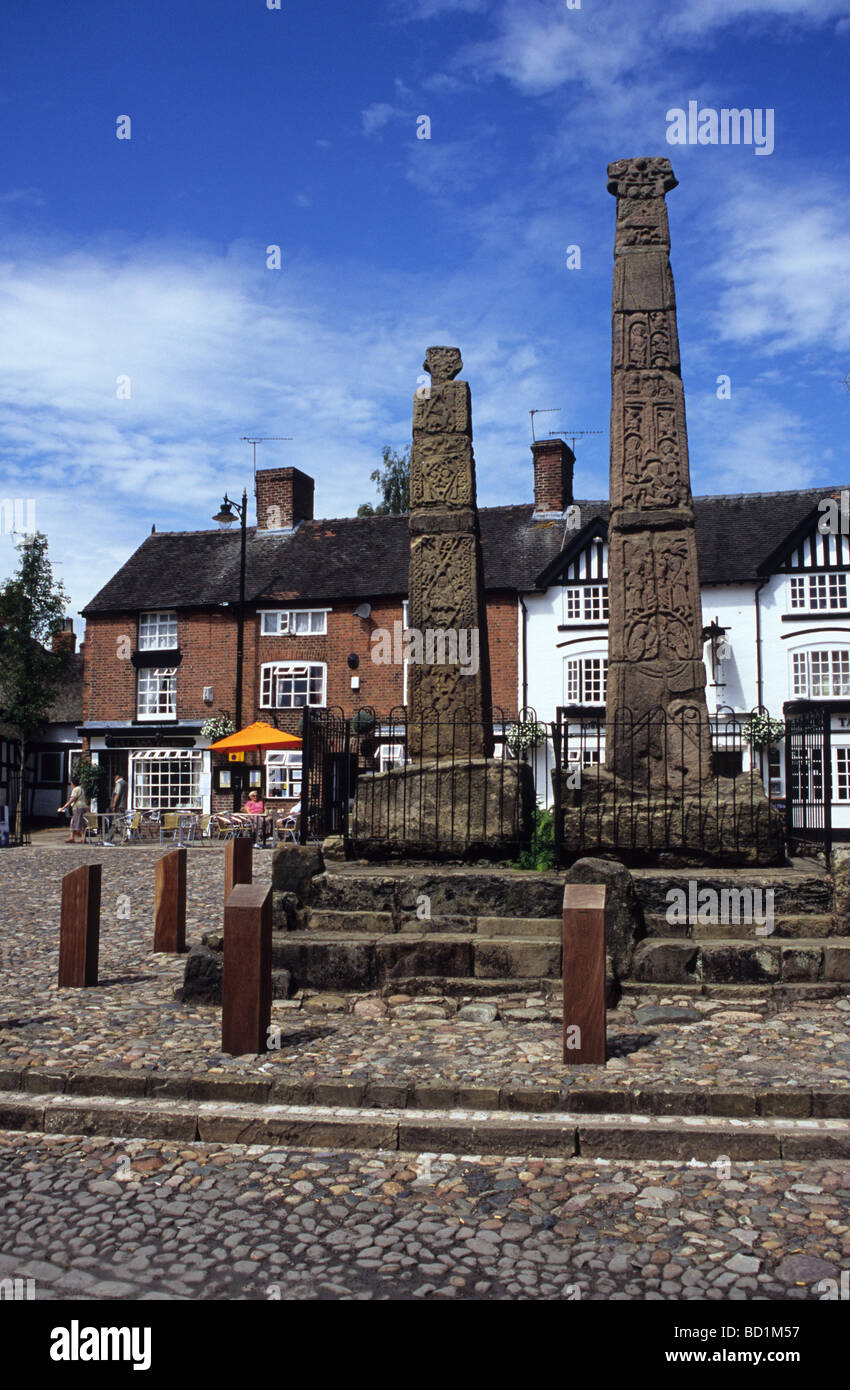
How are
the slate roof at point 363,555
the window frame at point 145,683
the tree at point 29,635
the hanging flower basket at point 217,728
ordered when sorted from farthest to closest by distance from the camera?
the window frame at point 145,683
the hanging flower basket at point 217,728
the slate roof at point 363,555
the tree at point 29,635

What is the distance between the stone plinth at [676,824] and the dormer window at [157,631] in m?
24.1

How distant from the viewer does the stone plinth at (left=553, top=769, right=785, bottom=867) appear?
24.0ft

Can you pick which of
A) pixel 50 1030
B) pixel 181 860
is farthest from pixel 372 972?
pixel 181 860

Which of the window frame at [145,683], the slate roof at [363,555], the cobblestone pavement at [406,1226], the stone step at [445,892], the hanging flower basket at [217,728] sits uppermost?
the slate roof at [363,555]

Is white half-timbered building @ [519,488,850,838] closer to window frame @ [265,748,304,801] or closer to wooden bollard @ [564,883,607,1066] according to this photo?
window frame @ [265,748,304,801]

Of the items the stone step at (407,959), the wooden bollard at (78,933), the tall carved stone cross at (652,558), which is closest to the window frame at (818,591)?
the tall carved stone cross at (652,558)

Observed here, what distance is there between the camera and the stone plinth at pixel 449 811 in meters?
7.76

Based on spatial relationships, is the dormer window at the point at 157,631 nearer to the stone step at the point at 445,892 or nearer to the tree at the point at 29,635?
the tree at the point at 29,635

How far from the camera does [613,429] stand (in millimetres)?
8109

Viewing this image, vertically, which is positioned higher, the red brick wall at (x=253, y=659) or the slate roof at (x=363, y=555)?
the slate roof at (x=363, y=555)

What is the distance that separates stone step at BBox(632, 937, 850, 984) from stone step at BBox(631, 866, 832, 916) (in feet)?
0.91

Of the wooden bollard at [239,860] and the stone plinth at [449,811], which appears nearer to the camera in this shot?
the stone plinth at [449,811]
